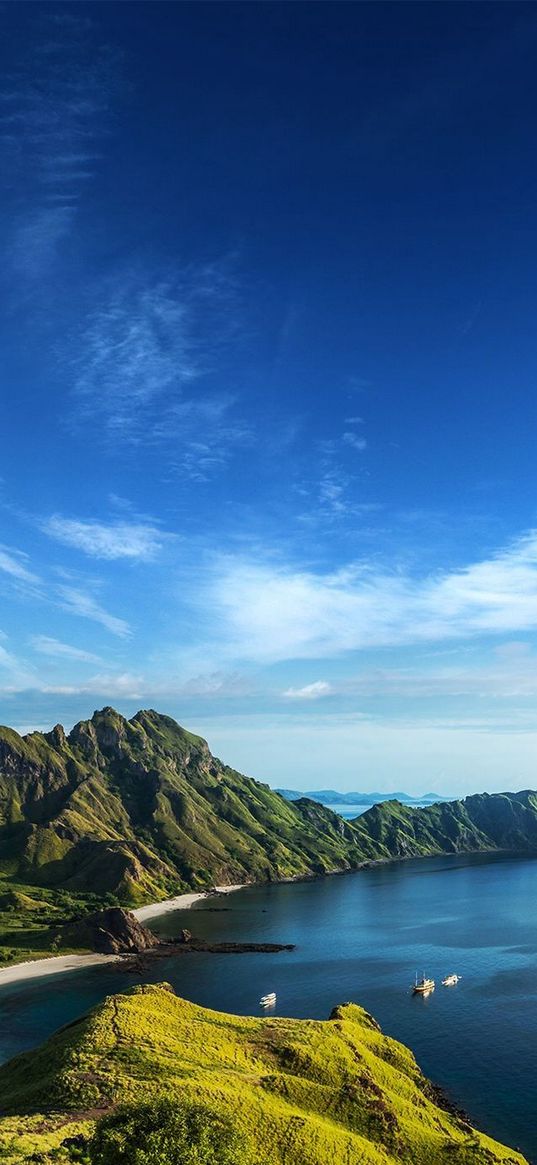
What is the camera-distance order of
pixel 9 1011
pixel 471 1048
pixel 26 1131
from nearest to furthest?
pixel 26 1131
pixel 471 1048
pixel 9 1011

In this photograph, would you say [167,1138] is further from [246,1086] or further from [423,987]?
[423,987]

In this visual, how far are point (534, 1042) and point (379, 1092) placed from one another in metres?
66.5

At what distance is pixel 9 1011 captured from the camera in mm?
176250

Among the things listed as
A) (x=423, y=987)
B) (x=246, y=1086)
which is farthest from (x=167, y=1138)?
(x=423, y=987)

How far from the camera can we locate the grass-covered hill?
74625 mm

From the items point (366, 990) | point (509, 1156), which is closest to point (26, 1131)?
point (509, 1156)

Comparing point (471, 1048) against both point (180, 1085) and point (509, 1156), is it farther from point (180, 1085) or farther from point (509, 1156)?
point (180, 1085)

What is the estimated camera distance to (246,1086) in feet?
282

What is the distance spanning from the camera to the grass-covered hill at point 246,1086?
245 feet

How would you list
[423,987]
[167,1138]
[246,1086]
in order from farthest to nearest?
[423,987] < [246,1086] < [167,1138]

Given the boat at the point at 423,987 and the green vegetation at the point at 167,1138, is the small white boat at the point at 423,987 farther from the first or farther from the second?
the green vegetation at the point at 167,1138

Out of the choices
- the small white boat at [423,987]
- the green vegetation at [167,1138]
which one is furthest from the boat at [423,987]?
the green vegetation at [167,1138]

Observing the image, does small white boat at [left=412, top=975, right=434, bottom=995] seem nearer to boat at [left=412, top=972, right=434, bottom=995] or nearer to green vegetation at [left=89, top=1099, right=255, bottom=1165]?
boat at [left=412, top=972, right=434, bottom=995]

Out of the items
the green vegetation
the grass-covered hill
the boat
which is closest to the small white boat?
the boat
